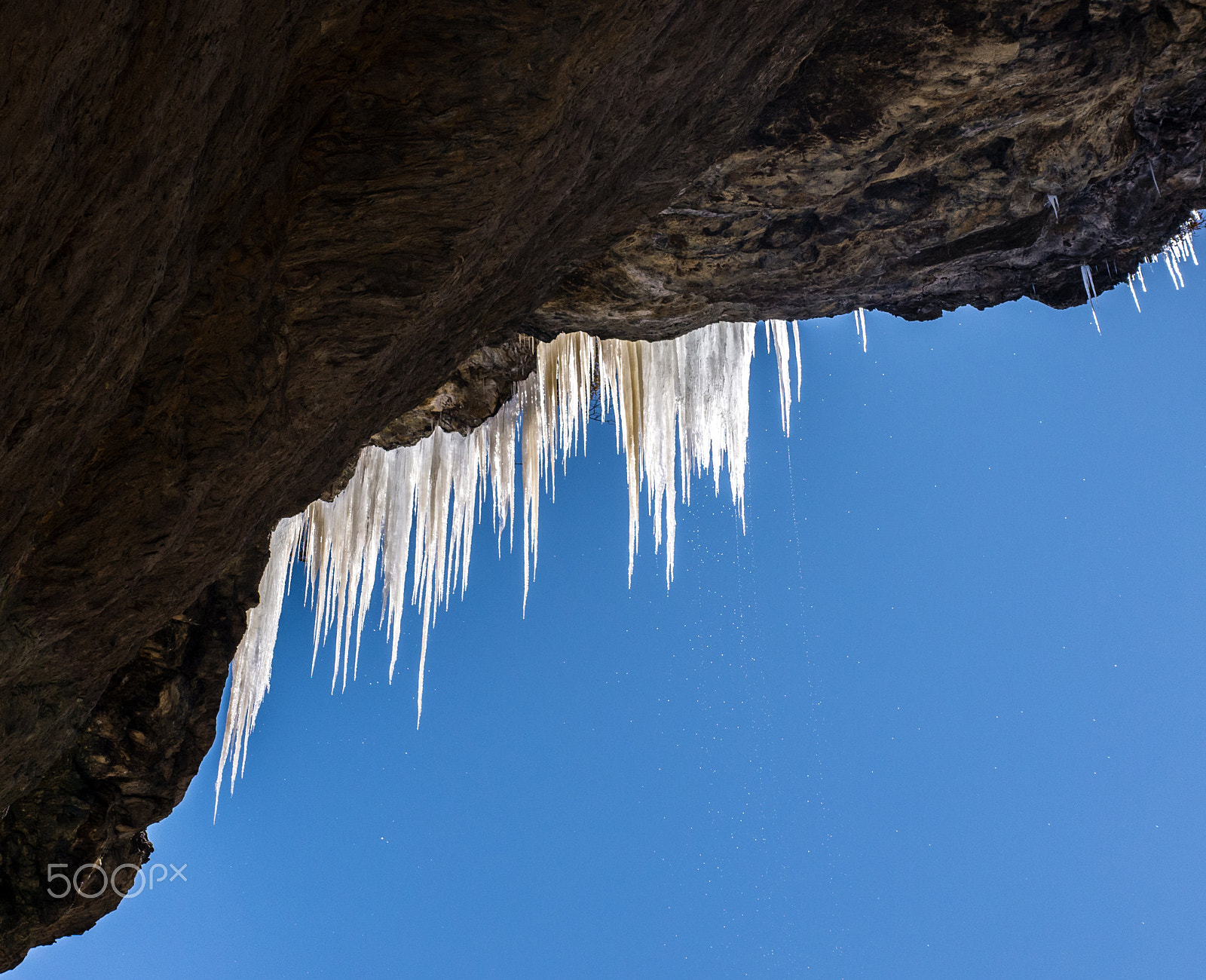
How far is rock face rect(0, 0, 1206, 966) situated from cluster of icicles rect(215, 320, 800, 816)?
4.75 ft

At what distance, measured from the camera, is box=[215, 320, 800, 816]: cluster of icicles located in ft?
10.8

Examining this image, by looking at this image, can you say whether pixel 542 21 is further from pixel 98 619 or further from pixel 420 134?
pixel 98 619

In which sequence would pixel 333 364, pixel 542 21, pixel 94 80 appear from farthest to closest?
pixel 333 364 < pixel 542 21 < pixel 94 80

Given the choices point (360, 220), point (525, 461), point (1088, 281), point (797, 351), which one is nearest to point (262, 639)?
point (525, 461)

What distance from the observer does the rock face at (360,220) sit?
2.54 feet

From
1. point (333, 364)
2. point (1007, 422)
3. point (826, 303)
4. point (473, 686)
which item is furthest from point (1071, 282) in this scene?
point (473, 686)

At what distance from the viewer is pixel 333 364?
1111mm

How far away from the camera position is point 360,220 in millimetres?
1024

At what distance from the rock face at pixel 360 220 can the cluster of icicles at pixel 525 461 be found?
1449 mm

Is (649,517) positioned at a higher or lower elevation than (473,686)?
higher

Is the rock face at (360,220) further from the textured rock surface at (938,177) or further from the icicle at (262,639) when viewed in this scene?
the icicle at (262,639)

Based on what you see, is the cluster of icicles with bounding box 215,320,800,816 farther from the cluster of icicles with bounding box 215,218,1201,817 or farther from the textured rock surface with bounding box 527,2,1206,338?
the textured rock surface with bounding box 527,2,1206,338

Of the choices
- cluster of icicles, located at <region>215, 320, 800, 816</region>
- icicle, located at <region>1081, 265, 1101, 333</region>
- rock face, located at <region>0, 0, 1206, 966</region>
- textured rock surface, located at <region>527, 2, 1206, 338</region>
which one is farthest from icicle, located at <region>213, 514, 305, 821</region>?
icicle, located at <region>1081, 265, 1101, 333</region>

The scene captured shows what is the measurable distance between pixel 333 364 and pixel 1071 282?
1.50 metres
